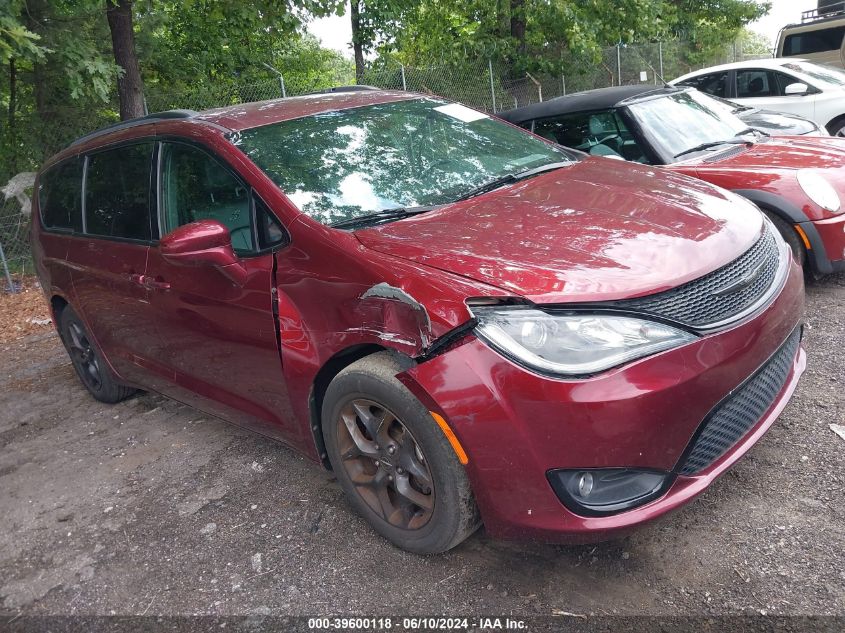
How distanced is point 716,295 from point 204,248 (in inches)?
77.7

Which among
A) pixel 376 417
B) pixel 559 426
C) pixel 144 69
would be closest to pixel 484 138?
pixel 376 417

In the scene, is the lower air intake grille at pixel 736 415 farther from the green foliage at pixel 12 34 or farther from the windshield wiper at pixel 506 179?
the green foliage at pixel 12 34

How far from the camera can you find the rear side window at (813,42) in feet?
41.8

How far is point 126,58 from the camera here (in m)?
9.42

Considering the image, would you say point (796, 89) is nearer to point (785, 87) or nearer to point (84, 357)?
point (785, 87)

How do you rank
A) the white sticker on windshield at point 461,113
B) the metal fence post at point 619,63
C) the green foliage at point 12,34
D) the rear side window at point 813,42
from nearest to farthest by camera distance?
the white sticker on windshield at point 461,113
the green foliage at point 12,34
the rear side window at point 813,42
the metal fence post at point 619,63

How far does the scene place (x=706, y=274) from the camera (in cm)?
246

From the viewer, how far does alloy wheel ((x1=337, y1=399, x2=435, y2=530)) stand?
2.63 metres

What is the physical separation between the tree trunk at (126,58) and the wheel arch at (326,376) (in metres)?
7.78

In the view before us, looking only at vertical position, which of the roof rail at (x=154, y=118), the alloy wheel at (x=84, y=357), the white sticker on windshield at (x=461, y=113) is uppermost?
the roof rail at (x=154, y=118)

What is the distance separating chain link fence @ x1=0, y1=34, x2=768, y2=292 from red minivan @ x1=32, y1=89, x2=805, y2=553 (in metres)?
5.23

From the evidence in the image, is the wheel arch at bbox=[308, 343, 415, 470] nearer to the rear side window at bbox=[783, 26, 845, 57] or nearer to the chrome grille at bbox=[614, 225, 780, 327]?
the chrome grille at bbox=[614, 225, 780, 327]

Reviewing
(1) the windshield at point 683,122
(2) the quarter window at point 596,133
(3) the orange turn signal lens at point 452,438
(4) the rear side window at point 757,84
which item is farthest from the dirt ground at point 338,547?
(4) the rear side window at point 757,84

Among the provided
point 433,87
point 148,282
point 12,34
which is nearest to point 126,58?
point 12,34
